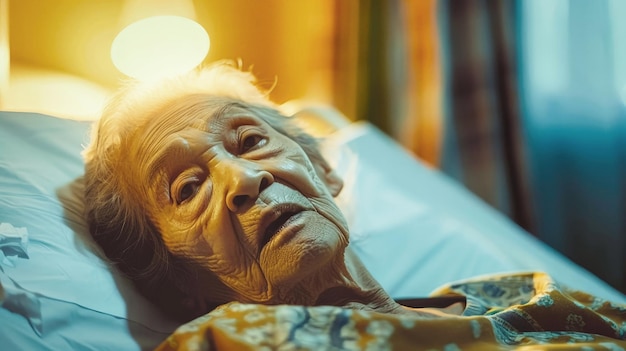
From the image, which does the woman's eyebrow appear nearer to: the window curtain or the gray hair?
the gray hair

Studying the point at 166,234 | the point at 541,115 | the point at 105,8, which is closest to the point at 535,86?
the point at 541,115

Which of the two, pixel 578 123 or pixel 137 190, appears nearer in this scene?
pixel 137 190

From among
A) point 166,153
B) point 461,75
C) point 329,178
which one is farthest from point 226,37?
point 166,153

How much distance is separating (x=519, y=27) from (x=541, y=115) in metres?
0.28

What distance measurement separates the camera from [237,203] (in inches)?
31.6

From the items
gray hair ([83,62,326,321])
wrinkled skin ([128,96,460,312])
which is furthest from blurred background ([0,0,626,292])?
wrinkled skin ([128,96,460,312])

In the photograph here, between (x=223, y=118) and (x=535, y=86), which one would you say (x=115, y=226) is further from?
(x=535, y=86)

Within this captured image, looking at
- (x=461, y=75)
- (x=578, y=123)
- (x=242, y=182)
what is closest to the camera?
(x=242, y=182)

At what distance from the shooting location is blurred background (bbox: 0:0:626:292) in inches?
71.2

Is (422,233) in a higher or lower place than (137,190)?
lower

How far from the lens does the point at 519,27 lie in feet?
6.49

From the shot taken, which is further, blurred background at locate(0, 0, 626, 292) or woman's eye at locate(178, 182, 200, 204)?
blurred background at locate(0, 0, 626, 292)

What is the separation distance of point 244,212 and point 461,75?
4.73 feet

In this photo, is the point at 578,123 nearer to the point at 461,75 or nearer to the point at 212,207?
the point at 461,75
